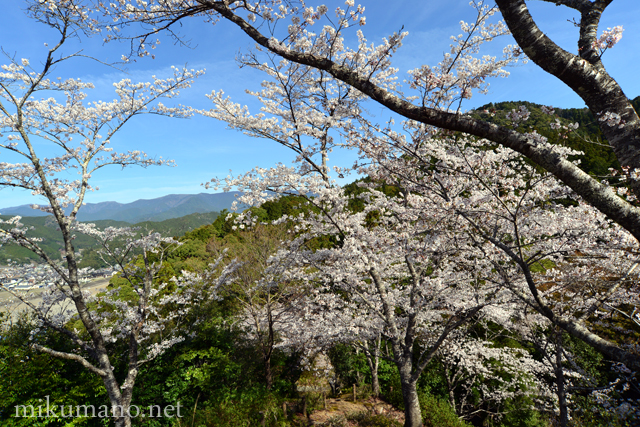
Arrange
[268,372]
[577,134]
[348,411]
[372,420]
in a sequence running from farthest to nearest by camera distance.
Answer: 1. [268,372]
2. [348,411]
3. [372,420]
4. [577,134]

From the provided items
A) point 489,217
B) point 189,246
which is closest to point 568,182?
point 489,217

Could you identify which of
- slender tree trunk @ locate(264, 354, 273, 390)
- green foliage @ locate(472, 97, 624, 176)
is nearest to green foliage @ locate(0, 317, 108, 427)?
slender tree trunk @ locate(264, 354, 273, 390)

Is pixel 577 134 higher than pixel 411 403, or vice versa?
pixel 577 134

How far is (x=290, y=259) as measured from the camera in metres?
6.95

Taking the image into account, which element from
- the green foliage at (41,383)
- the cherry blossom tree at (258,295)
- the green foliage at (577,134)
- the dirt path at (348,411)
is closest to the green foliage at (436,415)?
the dirt path at (348,411)

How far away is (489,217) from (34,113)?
1014cm

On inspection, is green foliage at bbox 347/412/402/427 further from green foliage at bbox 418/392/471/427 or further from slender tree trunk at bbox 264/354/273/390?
slender tree trunk at bbox 264/354/273/390

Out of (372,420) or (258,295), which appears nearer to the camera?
(372,420)

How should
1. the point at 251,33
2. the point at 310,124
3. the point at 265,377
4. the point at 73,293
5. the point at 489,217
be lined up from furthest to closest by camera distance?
the point at 265,377 < the point at 310,124 < the point at 73,293 < the point at 489,217 < the point at 251,33

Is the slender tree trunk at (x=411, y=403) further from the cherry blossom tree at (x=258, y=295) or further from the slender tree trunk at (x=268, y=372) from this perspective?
the slender tree trunk at (x=268, y=372)

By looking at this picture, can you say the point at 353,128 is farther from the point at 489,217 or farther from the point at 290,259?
the point at 290,259

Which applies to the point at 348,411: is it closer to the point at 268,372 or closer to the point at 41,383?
the point at 268,372

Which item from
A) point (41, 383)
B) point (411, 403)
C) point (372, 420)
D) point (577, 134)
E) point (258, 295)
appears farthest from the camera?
point (258, 295)

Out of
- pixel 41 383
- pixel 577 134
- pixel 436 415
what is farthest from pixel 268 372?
pixel 577 134
